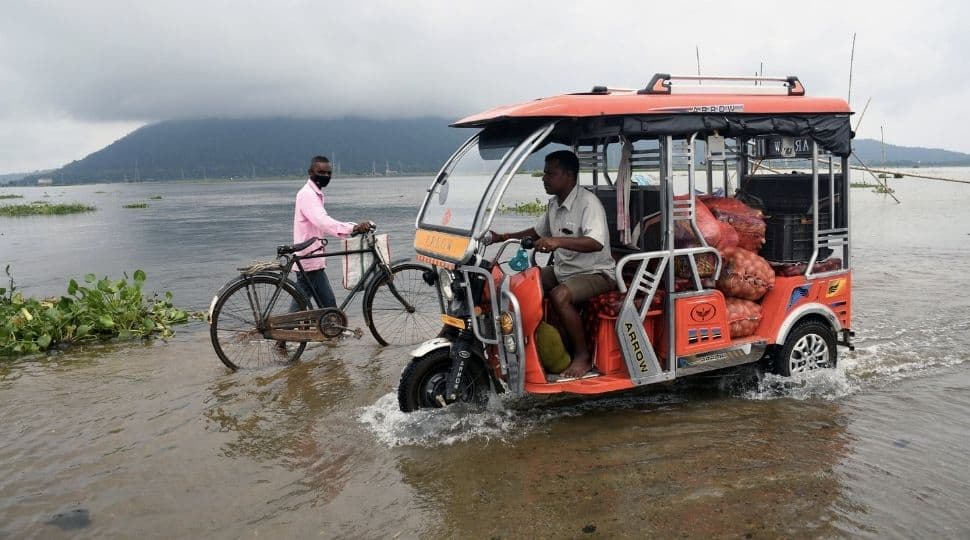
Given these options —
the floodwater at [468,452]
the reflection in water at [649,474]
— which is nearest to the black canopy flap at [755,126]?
the floodwater at [468,452]

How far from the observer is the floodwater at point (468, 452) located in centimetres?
416

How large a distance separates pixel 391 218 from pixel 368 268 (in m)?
24.3

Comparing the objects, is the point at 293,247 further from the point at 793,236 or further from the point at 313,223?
the point at 793,236

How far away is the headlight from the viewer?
5391mm

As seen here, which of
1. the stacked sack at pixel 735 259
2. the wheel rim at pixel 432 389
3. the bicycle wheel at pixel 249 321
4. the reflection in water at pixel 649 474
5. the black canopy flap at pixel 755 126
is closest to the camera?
the reflection in water at pixel 649 474

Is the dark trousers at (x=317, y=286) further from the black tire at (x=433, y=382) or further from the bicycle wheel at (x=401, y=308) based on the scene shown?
the black tire at (x=433, y=382)

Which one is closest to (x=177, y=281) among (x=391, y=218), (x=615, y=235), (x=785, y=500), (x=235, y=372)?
(x=235, y=372)

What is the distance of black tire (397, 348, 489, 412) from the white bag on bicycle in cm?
262

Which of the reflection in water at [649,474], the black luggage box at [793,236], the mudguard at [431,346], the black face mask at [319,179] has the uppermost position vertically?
the black face mask at [319,179]

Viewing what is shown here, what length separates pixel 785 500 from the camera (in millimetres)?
4250

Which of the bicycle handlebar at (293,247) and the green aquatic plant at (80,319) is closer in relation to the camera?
the bicycle handlebar at (293,247)

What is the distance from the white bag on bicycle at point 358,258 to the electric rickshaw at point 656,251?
1865 millimetres

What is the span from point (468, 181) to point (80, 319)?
562 centimetres

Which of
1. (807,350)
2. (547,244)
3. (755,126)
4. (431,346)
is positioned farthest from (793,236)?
(431,346)
